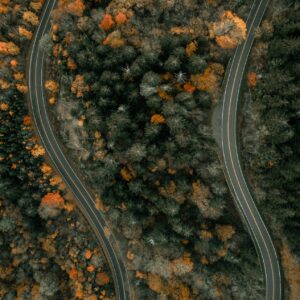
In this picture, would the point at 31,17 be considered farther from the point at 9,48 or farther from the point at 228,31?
the point at 228,31

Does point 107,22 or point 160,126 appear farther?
point 107,22

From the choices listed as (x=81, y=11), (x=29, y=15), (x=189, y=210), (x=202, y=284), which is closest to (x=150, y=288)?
(x=202, y=284)

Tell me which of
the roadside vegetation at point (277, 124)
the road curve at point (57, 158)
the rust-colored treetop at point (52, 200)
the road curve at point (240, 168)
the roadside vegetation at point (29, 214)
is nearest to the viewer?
the roadside vegetation at point (277, 124)

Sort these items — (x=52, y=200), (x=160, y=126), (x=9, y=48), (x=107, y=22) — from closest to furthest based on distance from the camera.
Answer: (x=160, y=126), (x=107, y=22), (x=9, y=48), (x=52, y=200)

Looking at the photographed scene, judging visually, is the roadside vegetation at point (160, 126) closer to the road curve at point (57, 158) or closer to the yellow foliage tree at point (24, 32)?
the road curve at point (57, 158)

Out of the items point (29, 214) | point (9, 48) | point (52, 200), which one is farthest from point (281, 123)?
point (9, 48)

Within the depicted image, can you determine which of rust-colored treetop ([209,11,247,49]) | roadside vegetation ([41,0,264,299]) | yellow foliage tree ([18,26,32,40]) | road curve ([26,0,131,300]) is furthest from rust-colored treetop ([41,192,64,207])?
rust-colored treetop ([209,11,247,49])

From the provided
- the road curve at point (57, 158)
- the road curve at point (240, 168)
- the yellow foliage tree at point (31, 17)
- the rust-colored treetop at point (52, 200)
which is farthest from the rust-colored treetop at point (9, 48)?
the road curve at point (240, 168)
